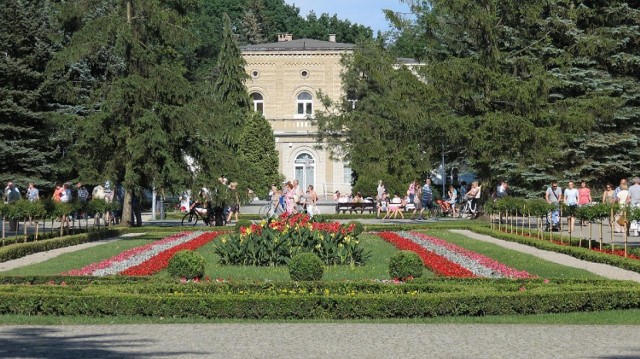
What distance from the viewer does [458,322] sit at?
43.0 feet

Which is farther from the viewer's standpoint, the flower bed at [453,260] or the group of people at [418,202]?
the group of people at [418,202]

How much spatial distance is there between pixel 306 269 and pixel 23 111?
27.5m

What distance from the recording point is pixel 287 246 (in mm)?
20141

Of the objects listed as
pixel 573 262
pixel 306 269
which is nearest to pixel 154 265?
pixel 306 269

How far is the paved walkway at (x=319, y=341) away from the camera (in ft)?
34.7

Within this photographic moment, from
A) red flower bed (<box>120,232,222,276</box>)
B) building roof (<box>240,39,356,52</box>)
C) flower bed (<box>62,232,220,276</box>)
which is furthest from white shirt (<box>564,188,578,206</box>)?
building roof (<box>240,39,356,52</box>)

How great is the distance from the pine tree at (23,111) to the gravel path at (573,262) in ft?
64.4

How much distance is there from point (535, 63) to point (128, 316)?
25.0 metres

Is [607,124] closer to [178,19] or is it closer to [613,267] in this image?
[178,19]

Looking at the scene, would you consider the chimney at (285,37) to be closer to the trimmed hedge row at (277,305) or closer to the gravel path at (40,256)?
the gravel path at (40,256)

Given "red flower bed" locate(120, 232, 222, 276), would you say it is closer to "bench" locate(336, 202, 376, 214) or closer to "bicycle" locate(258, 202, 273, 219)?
"bicycle" locate(258, 202, 273, 219)

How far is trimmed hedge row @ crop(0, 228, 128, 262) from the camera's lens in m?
21.8

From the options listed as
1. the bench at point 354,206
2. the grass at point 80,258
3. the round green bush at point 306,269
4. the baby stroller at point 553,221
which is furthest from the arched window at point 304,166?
the round green bush at point 306,269

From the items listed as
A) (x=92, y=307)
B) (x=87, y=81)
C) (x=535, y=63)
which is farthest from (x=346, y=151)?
(x=92, y=307)
